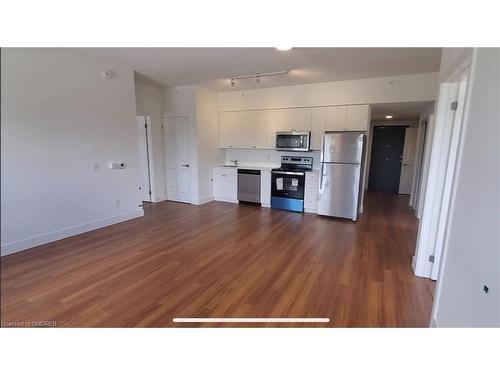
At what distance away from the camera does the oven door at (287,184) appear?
14.5ft

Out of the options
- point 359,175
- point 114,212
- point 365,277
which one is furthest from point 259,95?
point 365,277

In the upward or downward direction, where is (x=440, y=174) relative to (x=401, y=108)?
downward

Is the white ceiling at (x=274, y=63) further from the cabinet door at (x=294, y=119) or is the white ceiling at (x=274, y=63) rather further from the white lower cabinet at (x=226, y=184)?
the white lower cabinet at (x=226, y=184)

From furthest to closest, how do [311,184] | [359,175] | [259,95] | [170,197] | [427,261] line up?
[170,197] → [259,95] → [311,184] → [359,175] → [427,261]

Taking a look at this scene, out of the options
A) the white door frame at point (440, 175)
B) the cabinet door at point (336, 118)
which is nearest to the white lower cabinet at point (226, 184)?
the cabinet door at point (336, 118)

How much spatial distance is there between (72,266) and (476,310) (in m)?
2.98

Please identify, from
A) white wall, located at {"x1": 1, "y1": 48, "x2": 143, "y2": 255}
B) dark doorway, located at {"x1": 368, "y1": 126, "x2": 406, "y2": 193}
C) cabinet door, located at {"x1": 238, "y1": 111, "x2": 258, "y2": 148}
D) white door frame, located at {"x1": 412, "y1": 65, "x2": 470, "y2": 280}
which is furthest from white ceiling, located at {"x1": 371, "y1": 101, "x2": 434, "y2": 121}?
white wall, located at {"x1": 1, "y1": 48, "x2": 143, "y2": 255}

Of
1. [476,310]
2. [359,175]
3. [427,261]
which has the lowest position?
[427,261]

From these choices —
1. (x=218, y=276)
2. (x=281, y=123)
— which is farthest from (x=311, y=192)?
(x=218, y=276)

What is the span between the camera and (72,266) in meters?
2.23

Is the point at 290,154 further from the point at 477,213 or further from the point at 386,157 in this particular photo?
the point at 477,213

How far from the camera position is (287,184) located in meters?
4.55

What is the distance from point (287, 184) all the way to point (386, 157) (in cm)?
407

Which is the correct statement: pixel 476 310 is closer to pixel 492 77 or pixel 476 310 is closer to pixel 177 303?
pixel 492 77
